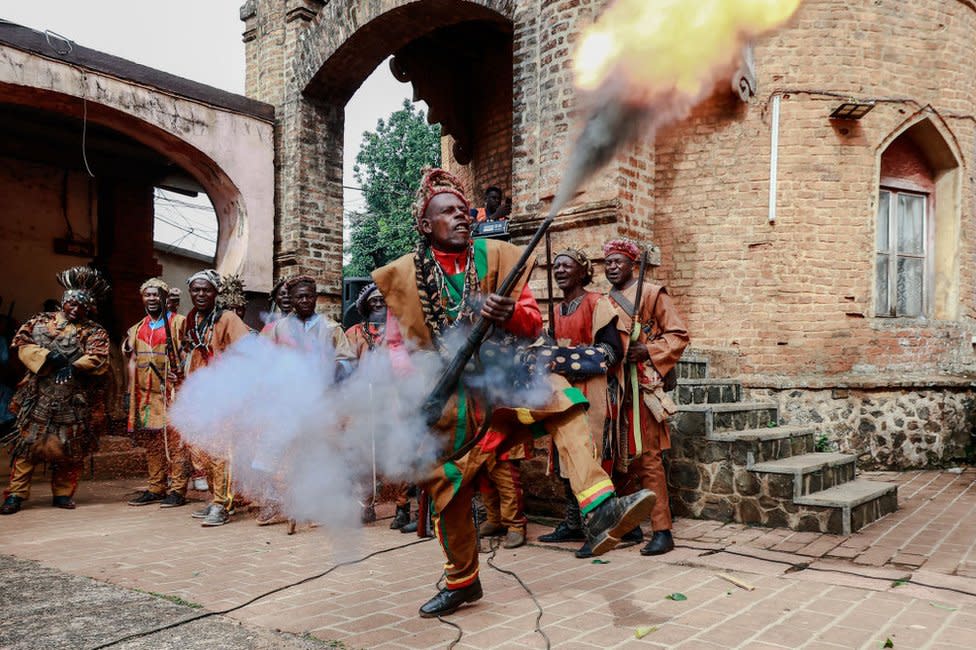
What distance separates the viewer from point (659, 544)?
5.18m

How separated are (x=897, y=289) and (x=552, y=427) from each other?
7.51m

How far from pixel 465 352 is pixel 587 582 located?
6.09 ft

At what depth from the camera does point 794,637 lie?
11.1ft

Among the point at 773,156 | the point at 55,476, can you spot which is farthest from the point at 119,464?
the point at 773,156

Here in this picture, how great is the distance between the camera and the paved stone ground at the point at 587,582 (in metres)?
3.49

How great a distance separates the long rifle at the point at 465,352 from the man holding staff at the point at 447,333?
54mm

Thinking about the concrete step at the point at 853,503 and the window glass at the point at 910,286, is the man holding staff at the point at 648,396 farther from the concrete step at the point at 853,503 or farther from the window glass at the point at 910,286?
the window glass at the point at 910,286

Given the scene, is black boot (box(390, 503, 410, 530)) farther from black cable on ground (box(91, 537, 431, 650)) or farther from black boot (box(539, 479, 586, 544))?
black boot (box(539, 479, 586, 544))

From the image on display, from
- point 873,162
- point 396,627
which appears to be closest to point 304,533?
point 396,627

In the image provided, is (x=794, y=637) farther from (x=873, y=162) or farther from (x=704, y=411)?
(x=873, y=162)

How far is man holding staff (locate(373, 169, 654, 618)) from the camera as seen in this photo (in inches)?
145

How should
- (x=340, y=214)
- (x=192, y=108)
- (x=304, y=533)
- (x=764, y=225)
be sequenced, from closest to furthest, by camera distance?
(x=304, y=533) < (x=764, y=225) < (x=192, y=108) < (x=340, y=214)

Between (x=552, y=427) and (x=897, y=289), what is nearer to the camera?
(x=552, y=427)

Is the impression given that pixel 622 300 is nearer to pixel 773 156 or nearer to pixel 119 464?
pixel 773 156
